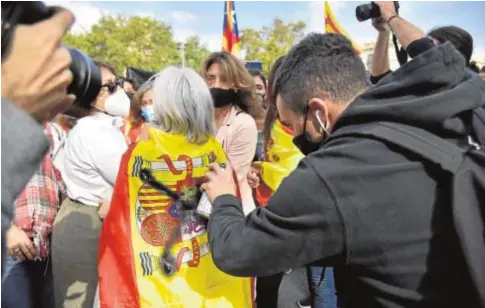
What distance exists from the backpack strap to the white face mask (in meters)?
2.32

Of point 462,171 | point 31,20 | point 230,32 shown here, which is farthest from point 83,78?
point 230,32

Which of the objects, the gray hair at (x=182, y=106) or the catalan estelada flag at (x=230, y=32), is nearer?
the gray hair at (x=182, y=106)

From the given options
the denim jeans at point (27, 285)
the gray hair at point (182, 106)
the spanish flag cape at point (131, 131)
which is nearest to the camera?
the gray hair at point (182, 106)

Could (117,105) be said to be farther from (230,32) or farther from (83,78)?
(230,32)

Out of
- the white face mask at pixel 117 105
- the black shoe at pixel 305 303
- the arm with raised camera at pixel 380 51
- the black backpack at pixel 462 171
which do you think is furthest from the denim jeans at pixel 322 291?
the black backpack at pixel 462 171

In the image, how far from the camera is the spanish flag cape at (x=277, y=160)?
3.36m

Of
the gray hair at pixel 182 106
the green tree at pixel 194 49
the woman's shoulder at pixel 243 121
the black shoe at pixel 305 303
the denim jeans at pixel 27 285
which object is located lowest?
the green tree at pixel 194 49

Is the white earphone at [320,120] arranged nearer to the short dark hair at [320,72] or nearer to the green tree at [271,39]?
the short dark hair at [320,72]

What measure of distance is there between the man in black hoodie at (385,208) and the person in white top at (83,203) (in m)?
1.67

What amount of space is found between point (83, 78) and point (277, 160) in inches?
100

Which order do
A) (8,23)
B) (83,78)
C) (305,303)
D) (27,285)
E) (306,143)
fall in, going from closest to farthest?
(8,23)
(83,78)
(306,143)
(27,285)
(305,303)

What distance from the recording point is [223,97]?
143 inches

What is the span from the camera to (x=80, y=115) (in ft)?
9.45

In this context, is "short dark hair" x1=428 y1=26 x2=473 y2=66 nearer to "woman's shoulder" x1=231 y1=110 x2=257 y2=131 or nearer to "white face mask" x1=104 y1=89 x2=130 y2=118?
"woman's shoulder" x1=231 y1=110 x2=257 y2=131
